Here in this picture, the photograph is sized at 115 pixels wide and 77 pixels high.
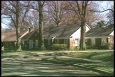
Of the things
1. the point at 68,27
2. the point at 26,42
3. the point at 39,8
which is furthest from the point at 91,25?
the point at 39,8

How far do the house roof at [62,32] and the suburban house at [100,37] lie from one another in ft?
10.5

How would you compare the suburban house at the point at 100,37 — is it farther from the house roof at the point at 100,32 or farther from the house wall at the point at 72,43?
the house wall at the point at 72,43

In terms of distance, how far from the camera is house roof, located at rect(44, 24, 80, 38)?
37737mm

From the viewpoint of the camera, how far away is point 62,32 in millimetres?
39844

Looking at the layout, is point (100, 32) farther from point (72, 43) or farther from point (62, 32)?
point (62, 32)

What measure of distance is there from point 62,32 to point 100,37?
7872 millimetres

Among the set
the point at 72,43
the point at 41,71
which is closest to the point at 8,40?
the point at 72,43

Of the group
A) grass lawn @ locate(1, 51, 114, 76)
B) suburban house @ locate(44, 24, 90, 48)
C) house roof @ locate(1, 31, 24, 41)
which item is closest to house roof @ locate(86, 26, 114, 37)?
suburban house @ locate(44, 24, 90, 48)

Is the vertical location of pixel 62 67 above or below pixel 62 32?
below

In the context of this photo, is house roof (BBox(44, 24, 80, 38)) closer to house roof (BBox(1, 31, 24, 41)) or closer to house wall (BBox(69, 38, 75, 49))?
house wall (BBox(69, 38, 75, 49))

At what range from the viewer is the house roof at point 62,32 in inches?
1486

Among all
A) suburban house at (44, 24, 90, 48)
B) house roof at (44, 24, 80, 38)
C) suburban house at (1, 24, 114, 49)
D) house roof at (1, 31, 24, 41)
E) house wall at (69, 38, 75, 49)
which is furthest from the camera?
house roof at (1, 31, 24, 41)

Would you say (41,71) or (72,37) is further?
(72,37)

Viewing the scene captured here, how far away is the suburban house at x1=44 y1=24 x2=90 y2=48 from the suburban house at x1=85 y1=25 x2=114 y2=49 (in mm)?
2521
